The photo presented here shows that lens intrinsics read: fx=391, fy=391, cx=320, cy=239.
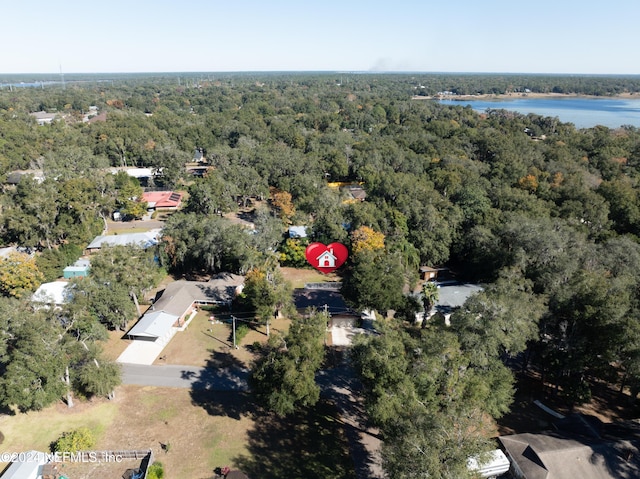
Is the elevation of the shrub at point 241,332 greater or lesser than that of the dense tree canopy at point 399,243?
lesser

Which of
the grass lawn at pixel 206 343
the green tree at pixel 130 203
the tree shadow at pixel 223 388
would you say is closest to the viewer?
the tree shadow at pixel 223 388

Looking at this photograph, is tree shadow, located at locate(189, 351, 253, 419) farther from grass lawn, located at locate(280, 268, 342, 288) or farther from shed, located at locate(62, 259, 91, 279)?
shed, located at locate(62, 259, 91, 279)

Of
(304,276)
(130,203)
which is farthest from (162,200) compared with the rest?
(304,276)

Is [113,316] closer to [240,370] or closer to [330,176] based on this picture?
[240,370]

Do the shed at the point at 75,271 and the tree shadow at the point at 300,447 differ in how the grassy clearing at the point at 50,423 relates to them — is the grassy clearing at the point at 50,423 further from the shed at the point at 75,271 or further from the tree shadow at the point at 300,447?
the shed at the point at 75,271

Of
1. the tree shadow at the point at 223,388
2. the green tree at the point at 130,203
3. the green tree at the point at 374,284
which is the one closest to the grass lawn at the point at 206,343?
the tree shadow at the point at 223,388

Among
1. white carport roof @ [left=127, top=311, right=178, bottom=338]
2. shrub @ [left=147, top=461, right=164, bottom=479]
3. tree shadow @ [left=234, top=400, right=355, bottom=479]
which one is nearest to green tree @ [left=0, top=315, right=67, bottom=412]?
shrub @ [left=147, top=461, right=164, bottom=479]

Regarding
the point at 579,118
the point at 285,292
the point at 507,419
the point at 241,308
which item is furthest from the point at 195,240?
the point at 579,118

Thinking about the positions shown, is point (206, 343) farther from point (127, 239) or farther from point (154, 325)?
point (127, 239)
